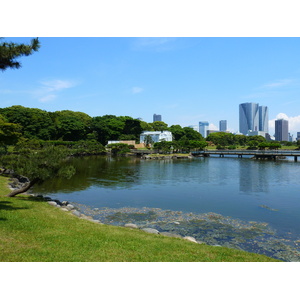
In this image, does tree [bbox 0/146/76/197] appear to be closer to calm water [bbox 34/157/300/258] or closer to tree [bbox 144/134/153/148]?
calm water [bbox 34/157/300/258]

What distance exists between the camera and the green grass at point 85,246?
269 inches

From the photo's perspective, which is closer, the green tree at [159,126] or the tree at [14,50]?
the tree at [14,50]

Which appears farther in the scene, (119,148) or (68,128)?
(68,128)

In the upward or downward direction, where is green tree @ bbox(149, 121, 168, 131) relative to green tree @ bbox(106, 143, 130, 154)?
upward

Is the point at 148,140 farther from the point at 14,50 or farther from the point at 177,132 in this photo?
the point at 14,50

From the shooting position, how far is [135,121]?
101312mm

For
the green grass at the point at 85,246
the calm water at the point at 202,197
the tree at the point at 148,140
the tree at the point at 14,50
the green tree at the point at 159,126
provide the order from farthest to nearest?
the green tree at the point at 159,126 < the tree at the point at 148,140 < the calm water at the point at 202,197 < the tree at the point at 14,50 < the green grass at the point at 85,246

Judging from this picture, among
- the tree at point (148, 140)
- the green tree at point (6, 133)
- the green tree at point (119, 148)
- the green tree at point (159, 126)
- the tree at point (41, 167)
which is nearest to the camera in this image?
the tree at point (41, 167)

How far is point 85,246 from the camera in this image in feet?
25.3

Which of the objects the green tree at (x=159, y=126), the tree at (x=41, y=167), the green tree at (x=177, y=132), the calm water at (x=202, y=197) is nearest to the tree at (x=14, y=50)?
the tree at (x=41, y=167)

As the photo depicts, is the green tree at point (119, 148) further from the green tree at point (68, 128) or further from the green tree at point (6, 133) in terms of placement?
the green tree at point (6, 133)

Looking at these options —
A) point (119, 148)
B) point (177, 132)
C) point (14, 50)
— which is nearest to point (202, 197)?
point (14, 50)

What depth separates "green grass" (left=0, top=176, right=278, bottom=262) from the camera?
6.84 m

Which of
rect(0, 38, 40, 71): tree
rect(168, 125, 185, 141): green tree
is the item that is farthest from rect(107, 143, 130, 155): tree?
rect(0, 38, 40, 71): tree
